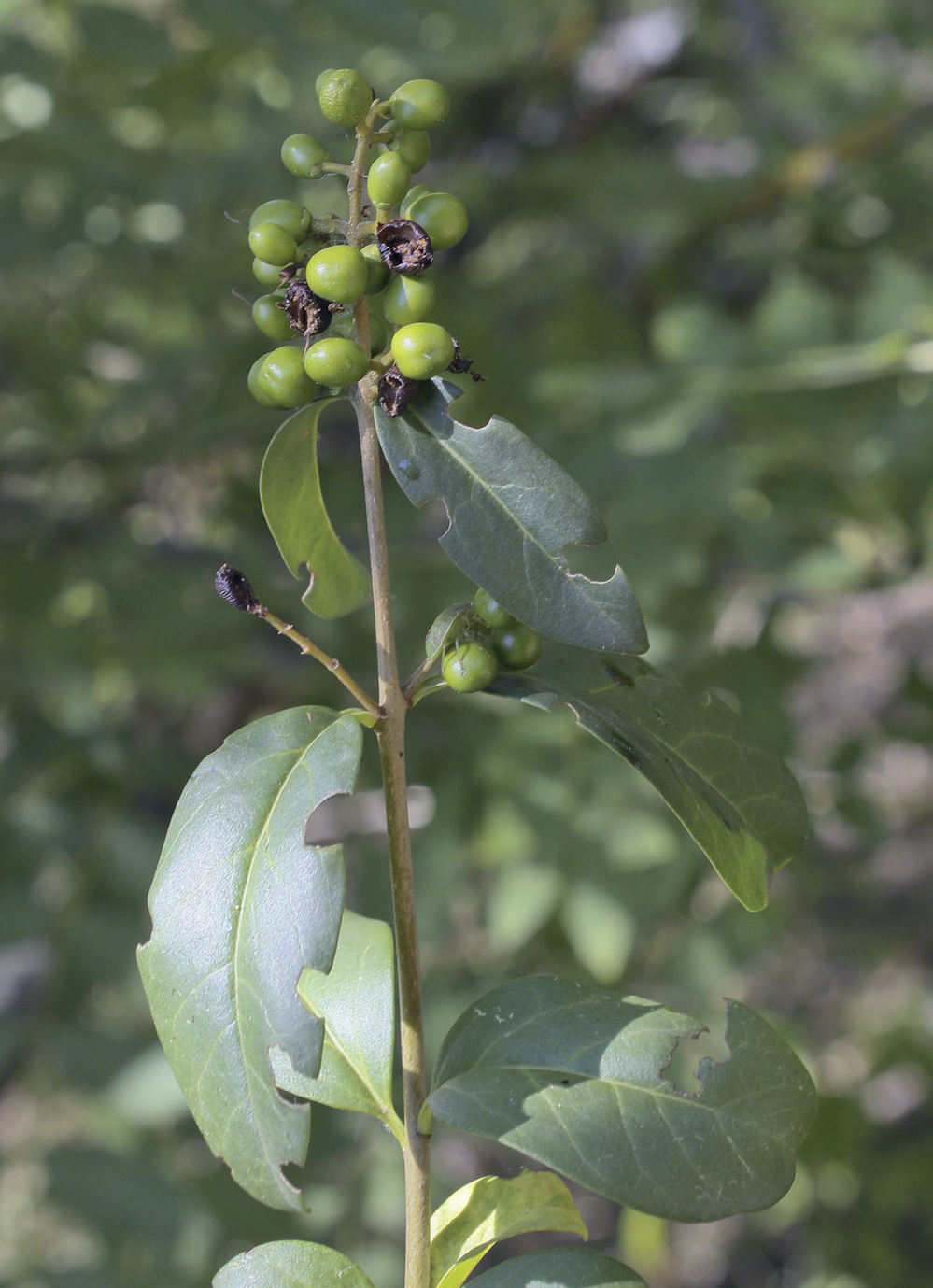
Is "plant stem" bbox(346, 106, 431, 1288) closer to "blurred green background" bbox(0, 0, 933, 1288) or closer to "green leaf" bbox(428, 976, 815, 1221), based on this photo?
"green leaf" bbox(428, 976, 815, 1221)

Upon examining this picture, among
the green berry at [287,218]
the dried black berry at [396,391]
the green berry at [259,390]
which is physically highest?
the green berry at [287,218]

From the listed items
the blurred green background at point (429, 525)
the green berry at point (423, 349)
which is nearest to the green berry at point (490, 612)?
the green berry at point (423, 349)

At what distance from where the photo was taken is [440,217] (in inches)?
17.4

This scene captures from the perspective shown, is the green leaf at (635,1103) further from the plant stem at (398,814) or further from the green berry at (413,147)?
the green berry at (413,147)

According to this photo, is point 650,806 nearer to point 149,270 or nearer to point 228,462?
point 228,462

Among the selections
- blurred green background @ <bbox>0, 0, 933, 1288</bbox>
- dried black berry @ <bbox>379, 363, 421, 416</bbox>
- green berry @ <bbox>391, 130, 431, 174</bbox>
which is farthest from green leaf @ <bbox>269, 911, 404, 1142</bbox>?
blurred green background @ <bbox>0, 0, 933, 1288</bbox>

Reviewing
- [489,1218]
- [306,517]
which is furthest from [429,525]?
[489,1218]

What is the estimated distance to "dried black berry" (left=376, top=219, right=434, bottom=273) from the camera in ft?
1.42

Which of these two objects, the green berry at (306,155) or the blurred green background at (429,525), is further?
the blurred green background at (429,525)

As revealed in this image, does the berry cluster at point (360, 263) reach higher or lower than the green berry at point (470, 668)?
higher

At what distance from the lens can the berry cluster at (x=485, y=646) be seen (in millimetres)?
467

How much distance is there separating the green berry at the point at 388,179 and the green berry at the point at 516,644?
0.60 feet

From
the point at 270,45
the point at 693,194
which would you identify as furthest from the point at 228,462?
the point at 693,194

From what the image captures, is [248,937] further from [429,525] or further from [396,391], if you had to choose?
[429,525]
